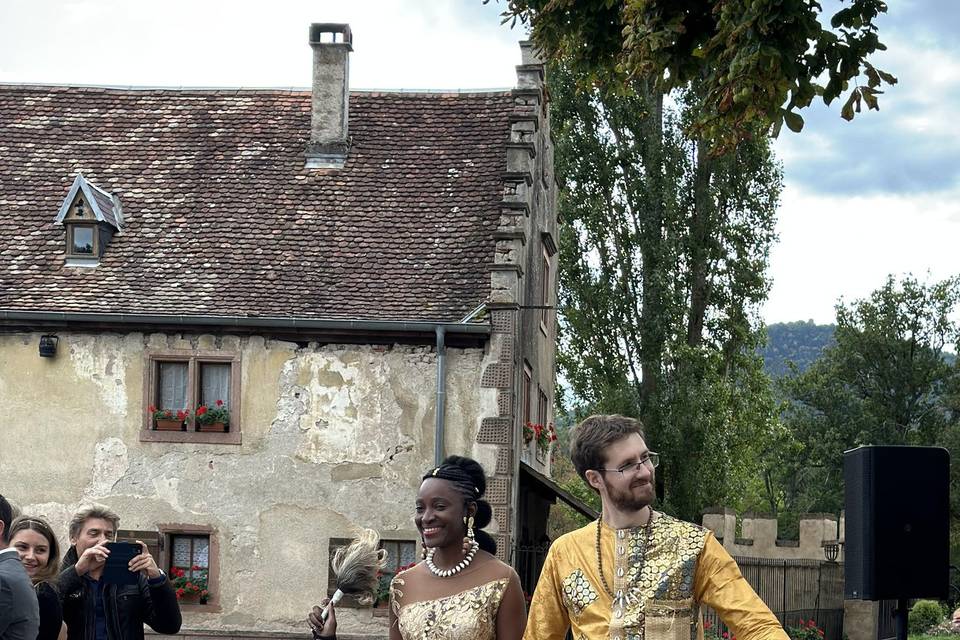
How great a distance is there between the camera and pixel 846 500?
→ 7227 millimetres

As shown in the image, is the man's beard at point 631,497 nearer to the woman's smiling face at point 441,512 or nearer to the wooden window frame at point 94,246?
the woman's smiling face at point 441,512

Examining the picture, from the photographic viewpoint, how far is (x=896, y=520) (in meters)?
7.09

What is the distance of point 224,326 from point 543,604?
15.7 meters

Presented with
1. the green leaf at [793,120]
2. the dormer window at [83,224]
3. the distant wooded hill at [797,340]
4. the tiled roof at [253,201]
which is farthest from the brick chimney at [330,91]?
the distant wooded hill at [797,340]

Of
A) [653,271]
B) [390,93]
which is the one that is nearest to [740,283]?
[653,271]

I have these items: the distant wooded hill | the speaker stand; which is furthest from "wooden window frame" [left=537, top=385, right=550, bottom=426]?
the distant wooded hill

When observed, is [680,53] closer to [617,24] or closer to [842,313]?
[617,24]

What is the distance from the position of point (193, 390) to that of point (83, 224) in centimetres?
316

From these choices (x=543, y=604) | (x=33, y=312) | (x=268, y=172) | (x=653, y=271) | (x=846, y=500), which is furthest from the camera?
(x=653, y=271)

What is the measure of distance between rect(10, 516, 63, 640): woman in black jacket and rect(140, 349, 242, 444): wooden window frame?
13.7 m

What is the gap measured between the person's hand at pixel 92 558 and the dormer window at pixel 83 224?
15.0 m

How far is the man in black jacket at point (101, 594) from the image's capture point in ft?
23.9

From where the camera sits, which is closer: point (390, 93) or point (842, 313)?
point (390, 93)

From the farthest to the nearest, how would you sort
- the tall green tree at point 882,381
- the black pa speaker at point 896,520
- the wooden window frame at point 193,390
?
the tall green tree at point 882,381
the wooden window frame at point 193,390
the black pa speaker at point 896,520
